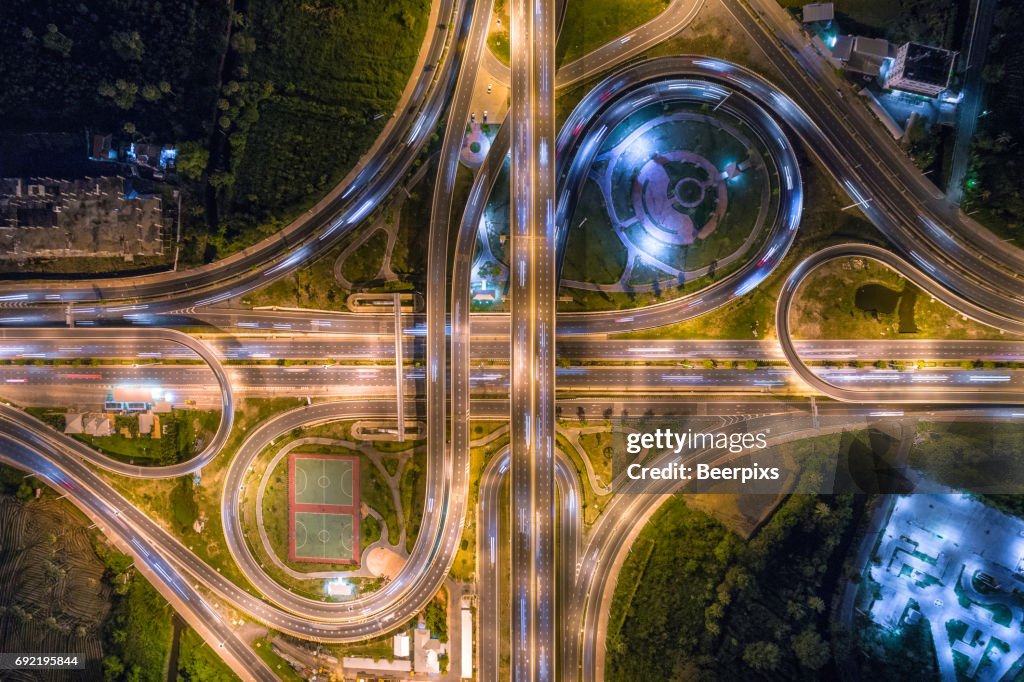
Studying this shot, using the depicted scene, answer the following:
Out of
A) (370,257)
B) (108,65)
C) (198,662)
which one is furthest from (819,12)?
(198,662)

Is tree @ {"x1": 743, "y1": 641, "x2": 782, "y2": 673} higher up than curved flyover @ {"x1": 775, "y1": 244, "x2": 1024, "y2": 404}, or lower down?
lower down

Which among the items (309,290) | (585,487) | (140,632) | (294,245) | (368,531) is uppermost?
(294,245)

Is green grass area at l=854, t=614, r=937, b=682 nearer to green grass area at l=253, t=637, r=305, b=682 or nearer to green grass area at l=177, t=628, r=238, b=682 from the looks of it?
green grass area at l=253, t=637, r=305, b=682

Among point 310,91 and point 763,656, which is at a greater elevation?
point 310,91

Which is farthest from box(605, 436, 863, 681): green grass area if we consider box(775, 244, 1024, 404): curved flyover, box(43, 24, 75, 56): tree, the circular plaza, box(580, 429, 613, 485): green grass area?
box(43, 24, 75, 56): tree

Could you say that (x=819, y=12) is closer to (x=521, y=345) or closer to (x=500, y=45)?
(x=500, y=45)

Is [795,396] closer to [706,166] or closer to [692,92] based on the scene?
[706,166]

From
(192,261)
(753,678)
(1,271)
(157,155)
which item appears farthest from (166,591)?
(753,678)
